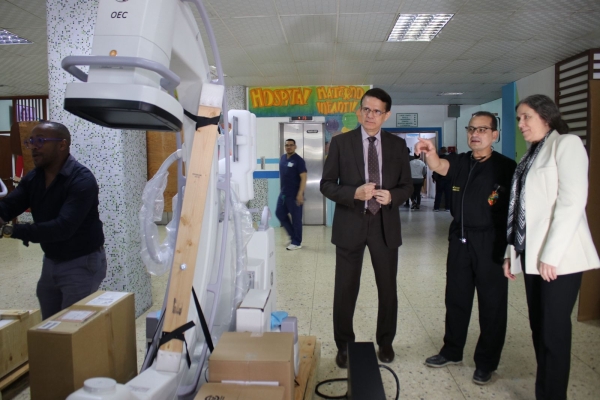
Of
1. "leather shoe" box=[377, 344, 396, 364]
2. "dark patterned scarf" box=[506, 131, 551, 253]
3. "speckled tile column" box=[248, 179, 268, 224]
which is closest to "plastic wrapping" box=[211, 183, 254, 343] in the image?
"leather shoe" box=[377, 344, 396, 364]

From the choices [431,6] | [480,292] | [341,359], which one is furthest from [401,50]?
[341,359]

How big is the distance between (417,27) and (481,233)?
11.0 ft

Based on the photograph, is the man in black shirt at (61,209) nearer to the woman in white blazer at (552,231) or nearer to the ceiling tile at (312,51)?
the woman in white blazer at (552,231)

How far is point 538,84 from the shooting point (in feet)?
22.8

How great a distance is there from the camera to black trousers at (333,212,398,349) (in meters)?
2.44

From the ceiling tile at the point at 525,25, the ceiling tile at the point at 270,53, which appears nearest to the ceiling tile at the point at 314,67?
the ceiling tile at the point at 270,53

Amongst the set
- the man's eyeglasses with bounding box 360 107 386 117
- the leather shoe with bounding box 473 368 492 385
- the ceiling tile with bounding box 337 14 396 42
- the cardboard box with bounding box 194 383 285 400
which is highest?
the ceiling tile with bounding box 337 14 396 42

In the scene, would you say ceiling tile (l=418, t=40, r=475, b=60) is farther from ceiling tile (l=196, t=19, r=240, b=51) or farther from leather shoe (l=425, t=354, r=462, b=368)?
leather shoe (l=425, t=354, r=462, b=368)

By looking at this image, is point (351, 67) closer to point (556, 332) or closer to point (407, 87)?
point (407, 87)

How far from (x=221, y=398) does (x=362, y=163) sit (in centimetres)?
149

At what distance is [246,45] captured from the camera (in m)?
5.36

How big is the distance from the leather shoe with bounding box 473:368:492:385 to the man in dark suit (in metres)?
0.49

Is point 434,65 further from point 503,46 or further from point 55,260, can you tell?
point 55,260

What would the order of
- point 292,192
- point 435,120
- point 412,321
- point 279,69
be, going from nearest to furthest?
point 412,321 < point 292,192 < point 279,69 < point 435,120
